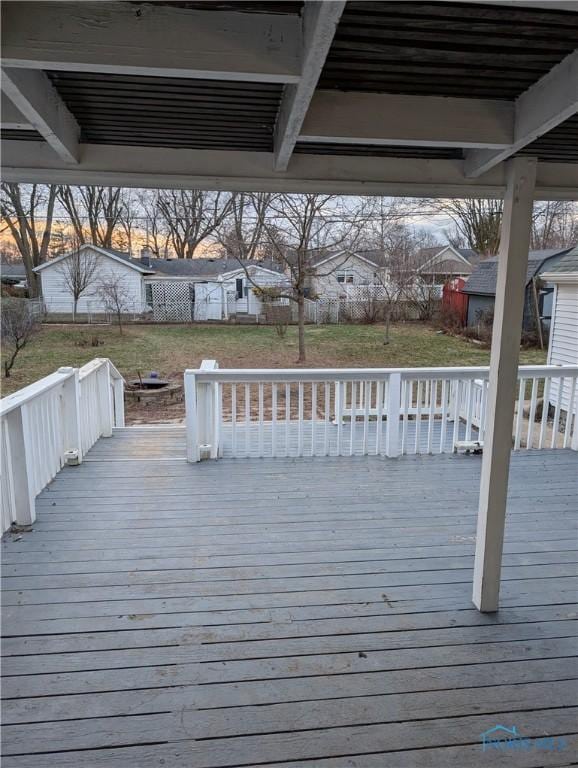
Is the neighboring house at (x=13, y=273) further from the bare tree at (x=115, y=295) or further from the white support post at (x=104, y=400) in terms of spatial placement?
the white support post at (x=104, y=400)

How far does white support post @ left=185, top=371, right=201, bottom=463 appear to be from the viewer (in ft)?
13.3

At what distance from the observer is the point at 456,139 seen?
161 centimetres

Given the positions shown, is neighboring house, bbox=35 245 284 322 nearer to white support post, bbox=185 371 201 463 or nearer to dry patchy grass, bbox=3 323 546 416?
dry patchy grass, bbox=3 323 546 416

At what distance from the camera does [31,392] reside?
3.14m

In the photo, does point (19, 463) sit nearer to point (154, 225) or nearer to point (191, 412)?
point (191, 412)

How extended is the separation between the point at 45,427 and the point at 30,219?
948 cm

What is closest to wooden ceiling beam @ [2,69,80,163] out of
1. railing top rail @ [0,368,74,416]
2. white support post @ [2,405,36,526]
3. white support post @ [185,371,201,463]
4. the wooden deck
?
railing top rail @ [0,368,74,416]

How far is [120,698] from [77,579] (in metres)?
0.86

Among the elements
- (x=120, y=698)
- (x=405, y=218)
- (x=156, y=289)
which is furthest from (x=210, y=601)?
(x=156, y=289)

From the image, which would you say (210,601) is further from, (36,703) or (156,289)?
(156,289)

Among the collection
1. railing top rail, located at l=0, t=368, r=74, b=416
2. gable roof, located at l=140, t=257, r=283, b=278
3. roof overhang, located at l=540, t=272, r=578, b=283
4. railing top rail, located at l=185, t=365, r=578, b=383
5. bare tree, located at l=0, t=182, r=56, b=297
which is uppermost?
bare tree, located at l=0, t=182, r=56, b=297

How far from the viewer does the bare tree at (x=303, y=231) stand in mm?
8656

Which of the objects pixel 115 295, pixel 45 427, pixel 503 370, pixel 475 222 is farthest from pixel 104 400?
pixel 475 222

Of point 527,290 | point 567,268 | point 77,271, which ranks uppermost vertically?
point 77,271
